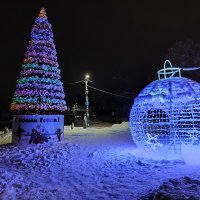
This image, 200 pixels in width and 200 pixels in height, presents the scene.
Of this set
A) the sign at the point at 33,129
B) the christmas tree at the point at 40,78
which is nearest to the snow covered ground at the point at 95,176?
the sign at the point at 33,129

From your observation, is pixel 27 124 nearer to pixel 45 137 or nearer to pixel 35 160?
pixel 45 137

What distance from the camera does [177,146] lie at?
1073cm

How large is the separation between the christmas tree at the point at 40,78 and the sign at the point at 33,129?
74 cm

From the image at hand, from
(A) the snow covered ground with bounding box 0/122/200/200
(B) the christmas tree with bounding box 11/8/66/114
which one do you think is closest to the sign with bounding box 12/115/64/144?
(B) the christmas tree with bounding box 11/8/66/114

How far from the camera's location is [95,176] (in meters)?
7.25

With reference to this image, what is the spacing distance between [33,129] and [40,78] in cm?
288

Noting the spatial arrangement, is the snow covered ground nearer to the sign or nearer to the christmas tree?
the sign

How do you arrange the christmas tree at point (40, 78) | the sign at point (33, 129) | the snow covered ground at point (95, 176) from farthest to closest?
the christmas tree at point (40, 78) < the sign at point (33, 129) < the snow covered ground at point (95, 176)

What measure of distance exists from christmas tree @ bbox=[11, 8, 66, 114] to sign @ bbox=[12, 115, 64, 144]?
740mm

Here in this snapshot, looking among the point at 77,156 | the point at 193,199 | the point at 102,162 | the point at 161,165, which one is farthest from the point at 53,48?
the point at 193,199

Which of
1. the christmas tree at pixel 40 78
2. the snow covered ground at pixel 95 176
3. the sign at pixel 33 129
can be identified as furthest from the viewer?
the christmas tree at pixel 40 78

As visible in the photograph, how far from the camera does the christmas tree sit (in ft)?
47.9

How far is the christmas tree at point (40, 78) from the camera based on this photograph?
14594mm

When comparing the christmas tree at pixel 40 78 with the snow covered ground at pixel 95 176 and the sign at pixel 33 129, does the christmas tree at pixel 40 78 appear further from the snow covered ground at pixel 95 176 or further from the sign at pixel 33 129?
the snow covered ground at pixel 95 176
